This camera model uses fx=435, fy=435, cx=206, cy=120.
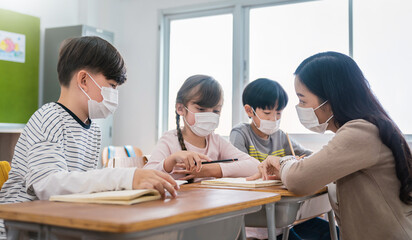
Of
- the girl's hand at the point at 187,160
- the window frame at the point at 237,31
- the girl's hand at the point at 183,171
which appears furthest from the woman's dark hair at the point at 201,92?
the window frame at the point at 237,31

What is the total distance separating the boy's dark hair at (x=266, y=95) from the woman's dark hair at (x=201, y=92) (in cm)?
42

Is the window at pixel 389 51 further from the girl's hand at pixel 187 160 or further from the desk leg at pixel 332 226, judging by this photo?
the girl's hand at pixel 187 160

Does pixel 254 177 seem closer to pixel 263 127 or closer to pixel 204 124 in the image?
pixel 204 124

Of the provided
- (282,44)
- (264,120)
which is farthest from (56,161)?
(282,44)

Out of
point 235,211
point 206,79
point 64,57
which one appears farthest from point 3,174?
point 206,79

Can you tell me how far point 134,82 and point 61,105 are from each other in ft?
13.5

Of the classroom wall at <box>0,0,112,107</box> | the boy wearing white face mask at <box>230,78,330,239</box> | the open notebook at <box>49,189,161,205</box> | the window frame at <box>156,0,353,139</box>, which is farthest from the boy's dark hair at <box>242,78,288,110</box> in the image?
the classroom wall at <box>0,0,112,107</box>

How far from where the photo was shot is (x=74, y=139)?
140cm

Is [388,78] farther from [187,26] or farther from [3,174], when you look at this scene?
[3,174]

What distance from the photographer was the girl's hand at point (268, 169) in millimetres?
1648

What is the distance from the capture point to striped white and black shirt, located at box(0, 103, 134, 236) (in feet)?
3.61

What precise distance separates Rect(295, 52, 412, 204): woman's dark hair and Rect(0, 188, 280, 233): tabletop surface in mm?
560

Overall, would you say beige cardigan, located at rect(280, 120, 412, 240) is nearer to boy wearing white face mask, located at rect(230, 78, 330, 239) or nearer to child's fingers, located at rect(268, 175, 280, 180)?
child's fingers, located at rect(268, 175, 280, 180)

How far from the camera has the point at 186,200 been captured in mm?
1031
